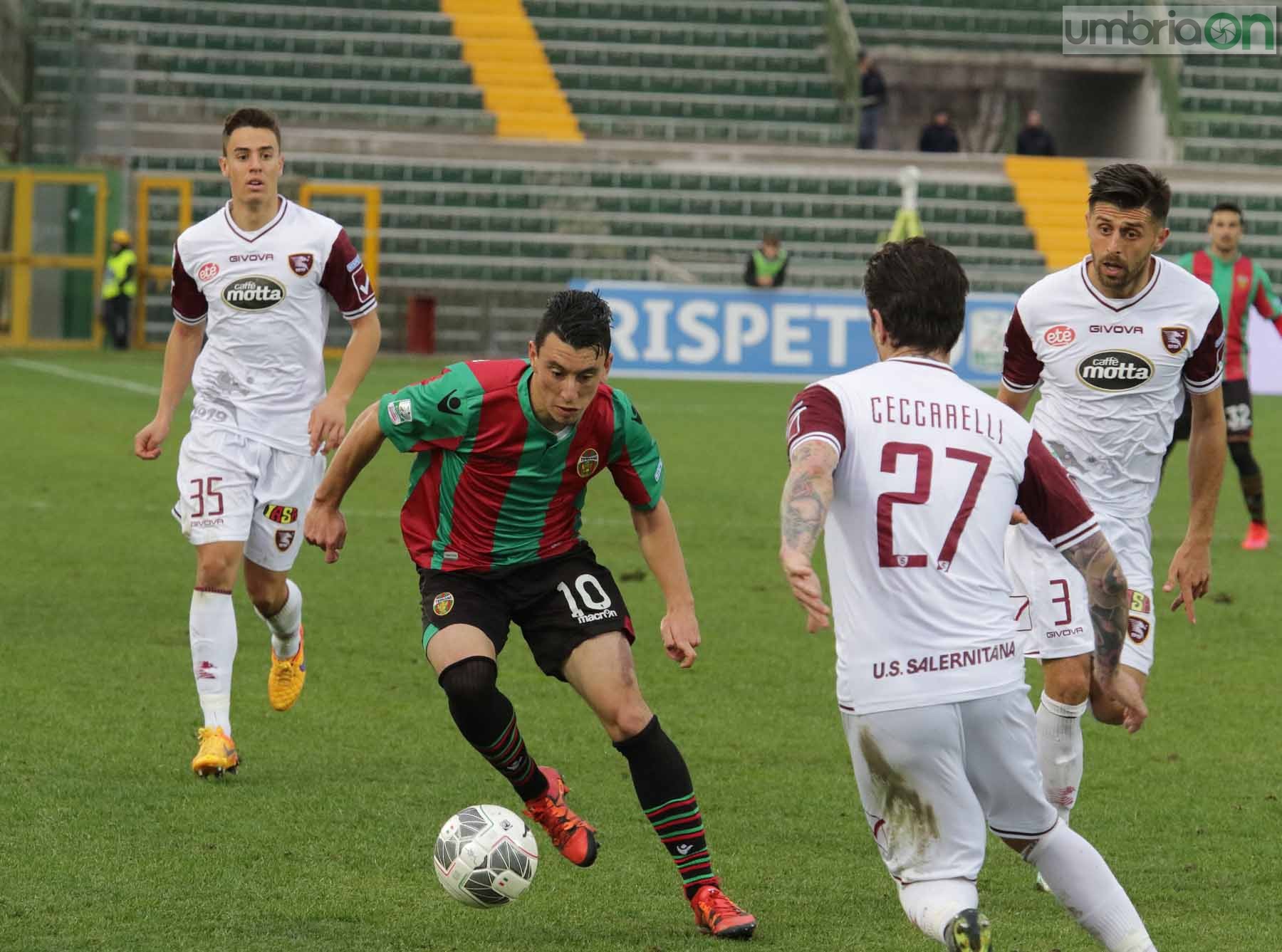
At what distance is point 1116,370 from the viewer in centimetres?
584

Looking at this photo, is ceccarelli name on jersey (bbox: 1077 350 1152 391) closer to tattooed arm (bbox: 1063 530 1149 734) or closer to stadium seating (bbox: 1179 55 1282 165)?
tattooed arm (bbox: 1063 530 1149 734)

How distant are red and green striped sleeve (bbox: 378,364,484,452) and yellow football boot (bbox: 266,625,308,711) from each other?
2443 mm

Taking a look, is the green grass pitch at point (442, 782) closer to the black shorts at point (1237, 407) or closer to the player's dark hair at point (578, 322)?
the black shorts at point (1237, 407)

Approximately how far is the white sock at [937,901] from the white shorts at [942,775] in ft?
0.07

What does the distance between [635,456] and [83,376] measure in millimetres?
18749

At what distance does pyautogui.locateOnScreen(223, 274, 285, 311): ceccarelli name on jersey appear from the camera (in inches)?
277

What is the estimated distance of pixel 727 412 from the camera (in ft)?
68.2

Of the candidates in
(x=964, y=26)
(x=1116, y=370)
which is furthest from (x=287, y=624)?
(x=964, y=26)

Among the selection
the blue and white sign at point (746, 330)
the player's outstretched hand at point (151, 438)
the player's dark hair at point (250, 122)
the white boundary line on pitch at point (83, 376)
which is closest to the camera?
the player's dark hair at point (250, 122)

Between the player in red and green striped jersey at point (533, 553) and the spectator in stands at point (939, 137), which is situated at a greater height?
the spectator in stands at point (939, 137)

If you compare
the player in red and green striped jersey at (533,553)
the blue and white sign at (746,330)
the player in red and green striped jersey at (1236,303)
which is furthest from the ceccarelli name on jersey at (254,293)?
the blue and white sign at (746,330)

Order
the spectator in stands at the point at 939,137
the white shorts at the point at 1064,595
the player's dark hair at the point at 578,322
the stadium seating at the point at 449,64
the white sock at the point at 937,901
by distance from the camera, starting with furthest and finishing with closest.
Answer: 1. the spectator in stands at the point at 939,137
2. the stadium seating at the point at 449,64
3. the white shorts at the point at 1064,595
4. the player's dark hair at the point at 578,322
5. the white sock at the point at 937,901

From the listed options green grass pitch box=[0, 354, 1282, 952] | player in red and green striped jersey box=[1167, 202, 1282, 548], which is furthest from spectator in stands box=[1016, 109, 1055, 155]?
green grass pitch box=[0, 354, 1282, 952]

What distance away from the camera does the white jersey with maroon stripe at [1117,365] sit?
229 inches
